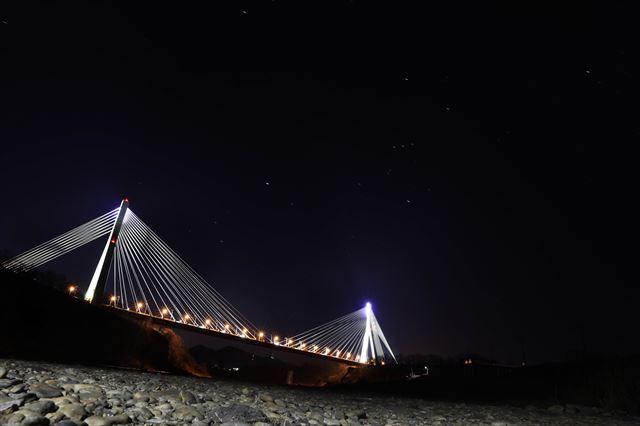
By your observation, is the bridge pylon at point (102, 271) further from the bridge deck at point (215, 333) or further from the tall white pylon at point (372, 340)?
the tall white pylon at point (372, 340)

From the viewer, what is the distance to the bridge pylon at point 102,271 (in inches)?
1313

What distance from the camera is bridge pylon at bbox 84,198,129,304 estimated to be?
1313 inches

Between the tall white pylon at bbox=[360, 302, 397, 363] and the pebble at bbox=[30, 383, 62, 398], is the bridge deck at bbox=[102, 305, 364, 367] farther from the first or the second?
the pebble at bbox=[30, 383, 62, 398]

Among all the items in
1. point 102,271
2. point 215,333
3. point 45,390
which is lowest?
point 45,390

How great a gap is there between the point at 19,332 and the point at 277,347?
100ft

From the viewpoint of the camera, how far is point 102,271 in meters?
35.1

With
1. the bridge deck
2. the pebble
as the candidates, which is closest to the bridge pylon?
the bridge deck

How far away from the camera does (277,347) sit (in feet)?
161

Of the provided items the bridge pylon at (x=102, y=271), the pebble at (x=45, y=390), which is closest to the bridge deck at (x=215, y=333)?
the bridge pylon at (x=102, y=271)

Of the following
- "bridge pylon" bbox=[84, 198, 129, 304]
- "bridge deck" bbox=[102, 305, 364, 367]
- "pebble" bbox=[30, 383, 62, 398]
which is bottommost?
"pebble" bbox=[30, 383, 62, 398]

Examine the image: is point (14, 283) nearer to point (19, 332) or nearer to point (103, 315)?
point (19, 332)

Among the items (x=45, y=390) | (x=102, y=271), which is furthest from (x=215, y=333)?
(x=45, y=390)

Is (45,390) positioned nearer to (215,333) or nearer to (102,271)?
(102,271)

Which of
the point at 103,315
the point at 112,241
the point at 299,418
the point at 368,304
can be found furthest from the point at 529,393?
the point at 368,304
